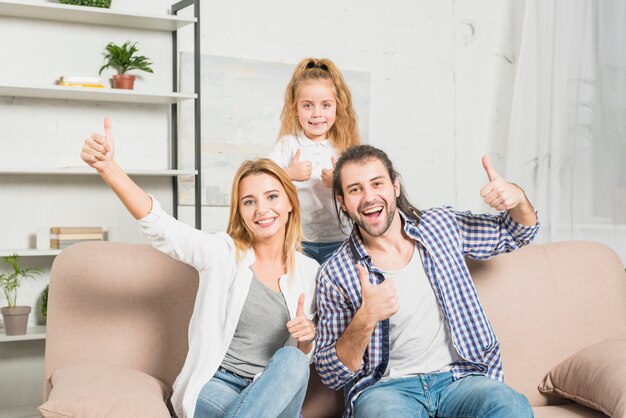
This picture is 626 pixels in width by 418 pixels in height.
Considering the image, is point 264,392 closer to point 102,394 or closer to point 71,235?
point 102,394

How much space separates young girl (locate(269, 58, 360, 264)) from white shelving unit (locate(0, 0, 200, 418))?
1.09 metres

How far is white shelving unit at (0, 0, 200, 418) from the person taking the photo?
3.46 meters

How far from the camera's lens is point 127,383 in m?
1.90

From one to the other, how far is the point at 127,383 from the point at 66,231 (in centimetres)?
179

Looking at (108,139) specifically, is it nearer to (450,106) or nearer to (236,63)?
(236,63)

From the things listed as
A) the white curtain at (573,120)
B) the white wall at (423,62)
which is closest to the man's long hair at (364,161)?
the white curtain at (573,120)

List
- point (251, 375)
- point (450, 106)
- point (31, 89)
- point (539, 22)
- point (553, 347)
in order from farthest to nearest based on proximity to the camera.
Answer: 1. point (450, 106)
2. point (539, 22)
3. point (31, 89)
4. point (553, 347)
5. point (251, 375)

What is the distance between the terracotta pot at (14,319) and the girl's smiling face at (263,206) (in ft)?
5.63

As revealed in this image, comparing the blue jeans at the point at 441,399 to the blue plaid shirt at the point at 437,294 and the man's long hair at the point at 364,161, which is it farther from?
the man's long hair at the point at 364,161

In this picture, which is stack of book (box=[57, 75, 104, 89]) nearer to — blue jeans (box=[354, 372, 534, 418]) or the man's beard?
the man's beard

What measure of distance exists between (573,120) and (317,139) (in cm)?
173

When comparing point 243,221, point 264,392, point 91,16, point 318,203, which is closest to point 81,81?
point 91,16

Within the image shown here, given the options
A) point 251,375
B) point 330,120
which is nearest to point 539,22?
point 330,120

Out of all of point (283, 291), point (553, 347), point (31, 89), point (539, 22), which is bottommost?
point (553, 347)
